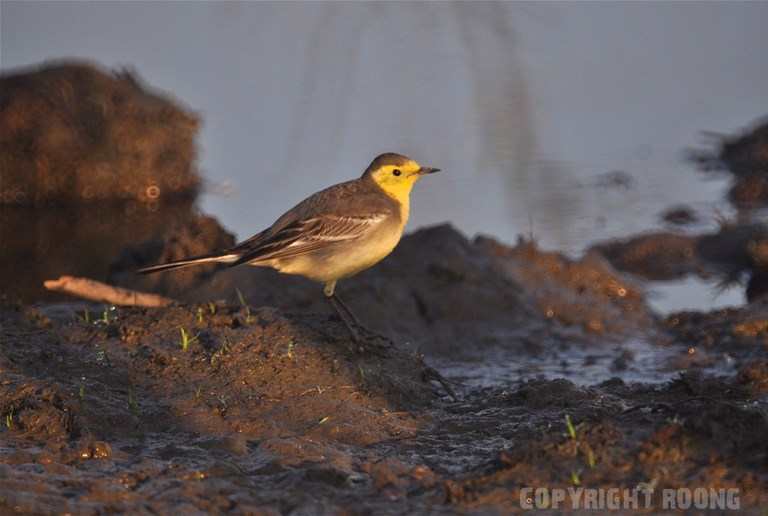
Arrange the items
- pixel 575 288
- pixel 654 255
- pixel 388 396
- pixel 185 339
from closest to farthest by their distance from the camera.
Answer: pixel 388 396 < pixel 185 339 < pixel 575 288 < pixel 654 255

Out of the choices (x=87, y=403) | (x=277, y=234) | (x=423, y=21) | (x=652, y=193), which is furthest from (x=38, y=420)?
(x=652, y=193)

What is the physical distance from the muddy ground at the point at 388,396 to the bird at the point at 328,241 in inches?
15.9

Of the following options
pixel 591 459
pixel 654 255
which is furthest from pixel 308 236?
pixel 654 255

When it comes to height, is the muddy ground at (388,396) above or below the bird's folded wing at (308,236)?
below

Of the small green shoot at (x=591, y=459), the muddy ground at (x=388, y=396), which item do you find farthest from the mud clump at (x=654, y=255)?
the small green shoot at (x=591, y=459)

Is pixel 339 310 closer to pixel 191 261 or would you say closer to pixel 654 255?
pixel 191 261

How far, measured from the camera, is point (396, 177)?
9.41 meters

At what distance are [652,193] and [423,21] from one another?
24.1ft

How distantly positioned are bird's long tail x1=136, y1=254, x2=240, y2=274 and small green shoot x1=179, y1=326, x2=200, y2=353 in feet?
1.75

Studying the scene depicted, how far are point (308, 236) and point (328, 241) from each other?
0.45 feet

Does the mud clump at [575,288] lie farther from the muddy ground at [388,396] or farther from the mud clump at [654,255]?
the mud clump at [654,255]

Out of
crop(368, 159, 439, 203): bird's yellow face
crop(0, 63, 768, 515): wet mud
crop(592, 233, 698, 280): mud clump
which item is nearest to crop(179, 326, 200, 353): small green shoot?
crop(0, 63, 768, 515): wet mud

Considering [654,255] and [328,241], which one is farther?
[654,255]

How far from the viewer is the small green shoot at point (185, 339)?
25.9ft
